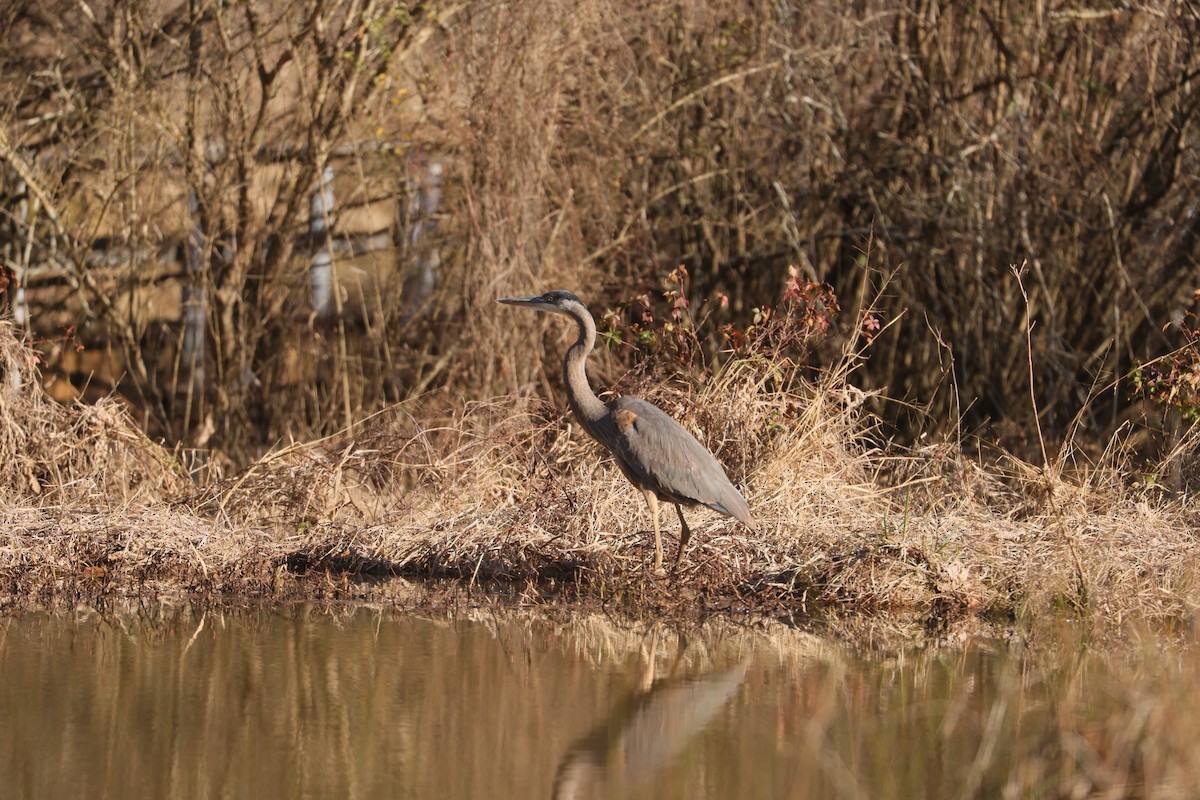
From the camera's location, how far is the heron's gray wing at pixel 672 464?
22.1 ft

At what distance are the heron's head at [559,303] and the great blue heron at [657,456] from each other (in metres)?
0.33

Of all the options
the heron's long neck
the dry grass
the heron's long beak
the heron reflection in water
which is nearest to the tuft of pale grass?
the dry grass

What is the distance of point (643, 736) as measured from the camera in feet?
15.4

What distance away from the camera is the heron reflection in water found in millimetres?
4234

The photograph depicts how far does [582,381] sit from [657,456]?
80 cm

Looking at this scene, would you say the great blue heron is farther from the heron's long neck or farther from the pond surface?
the pond surface

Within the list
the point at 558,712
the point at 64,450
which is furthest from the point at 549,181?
the point at 558,712

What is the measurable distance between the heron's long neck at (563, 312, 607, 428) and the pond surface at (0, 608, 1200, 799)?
1305 millimetres

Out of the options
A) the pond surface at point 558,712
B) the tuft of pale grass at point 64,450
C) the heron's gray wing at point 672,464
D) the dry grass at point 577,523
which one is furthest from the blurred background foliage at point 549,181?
the pond surface at point 558,712

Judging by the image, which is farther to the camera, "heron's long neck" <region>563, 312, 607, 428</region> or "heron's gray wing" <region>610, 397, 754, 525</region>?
"heron's long neck" <region>563, 312, 607, 428</region>

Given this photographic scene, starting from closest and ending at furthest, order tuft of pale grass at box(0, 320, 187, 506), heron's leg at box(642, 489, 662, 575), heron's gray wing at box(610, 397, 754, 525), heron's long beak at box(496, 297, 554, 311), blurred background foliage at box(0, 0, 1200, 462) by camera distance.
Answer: heron's gray wing at box(610, 397, 754, 525) < heron's leg at box(642, 489, 662, 575) < heron's long beak at box(496, 297, 554, 311) < tuft of pale grass at box(0, 320, 187, 506) < blurred background foliage at box(0, 0, 1200, 462)

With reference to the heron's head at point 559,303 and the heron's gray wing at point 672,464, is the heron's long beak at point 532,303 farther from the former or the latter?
the heron's gray wing at point 672,464

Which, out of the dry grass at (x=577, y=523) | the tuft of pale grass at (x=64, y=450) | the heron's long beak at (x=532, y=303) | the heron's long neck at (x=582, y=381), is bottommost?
the dry grass at (x=577, y=523)

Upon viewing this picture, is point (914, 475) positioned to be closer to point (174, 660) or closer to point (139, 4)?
point (174, 660)
